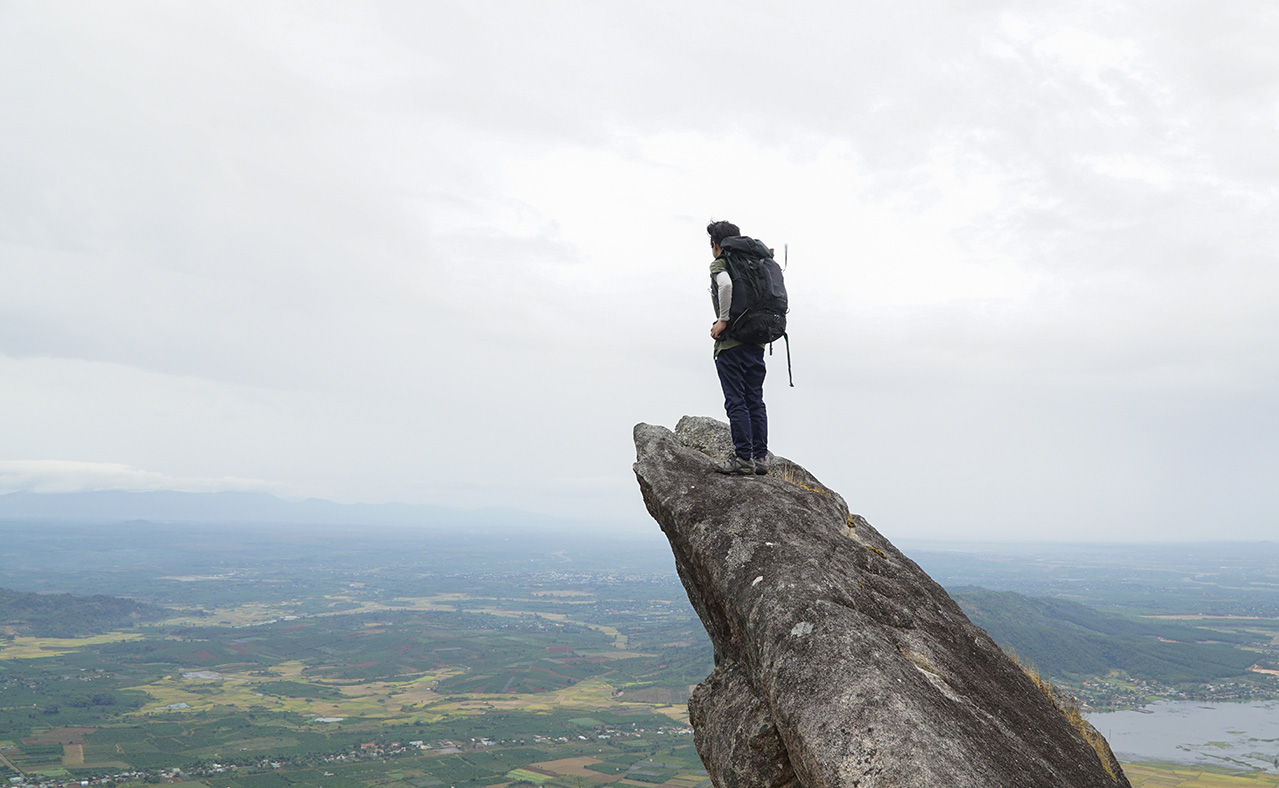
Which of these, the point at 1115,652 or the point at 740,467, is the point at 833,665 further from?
the point at 1115,652

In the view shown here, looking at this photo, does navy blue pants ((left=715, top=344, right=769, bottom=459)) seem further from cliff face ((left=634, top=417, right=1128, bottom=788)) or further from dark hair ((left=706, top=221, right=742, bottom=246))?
dark hair ((left=706, top=221, right=742, bottom=246))

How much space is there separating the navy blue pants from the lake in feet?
347

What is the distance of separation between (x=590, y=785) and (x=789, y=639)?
94.9m

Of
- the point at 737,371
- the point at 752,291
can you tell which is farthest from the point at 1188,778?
the point at 752,291

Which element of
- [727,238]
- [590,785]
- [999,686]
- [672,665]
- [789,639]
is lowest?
[672,665]

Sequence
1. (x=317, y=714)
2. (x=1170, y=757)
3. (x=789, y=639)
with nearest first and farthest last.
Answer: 1. (x=789, y=639)
2. (x=1170, y=757)
3. (x=317, y=714)

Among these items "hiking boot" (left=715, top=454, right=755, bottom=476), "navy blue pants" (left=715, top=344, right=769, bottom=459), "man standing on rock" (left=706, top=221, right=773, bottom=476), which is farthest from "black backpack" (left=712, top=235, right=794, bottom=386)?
"hiking boot" (left=715, top=454, right=755, bottom=476)

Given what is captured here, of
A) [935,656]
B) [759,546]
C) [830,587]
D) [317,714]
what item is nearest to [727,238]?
[759,546]

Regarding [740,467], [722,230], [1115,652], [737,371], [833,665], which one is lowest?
[1115,652]

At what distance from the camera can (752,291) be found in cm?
1030

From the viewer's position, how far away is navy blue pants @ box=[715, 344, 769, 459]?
427 inches

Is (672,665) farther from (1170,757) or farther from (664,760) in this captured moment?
(1170,757)

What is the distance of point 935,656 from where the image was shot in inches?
284

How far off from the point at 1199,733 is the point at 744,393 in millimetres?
146796
